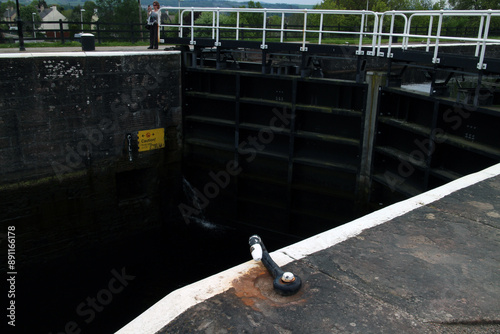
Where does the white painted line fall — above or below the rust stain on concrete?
above

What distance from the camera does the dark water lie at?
8.54 m

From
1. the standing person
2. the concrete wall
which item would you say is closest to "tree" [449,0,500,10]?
the standing person

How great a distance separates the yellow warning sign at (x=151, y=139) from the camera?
32.7 feet

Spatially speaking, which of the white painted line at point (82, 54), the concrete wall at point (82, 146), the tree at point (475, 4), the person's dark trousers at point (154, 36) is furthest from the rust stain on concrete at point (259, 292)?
the tree at point (475, 4)

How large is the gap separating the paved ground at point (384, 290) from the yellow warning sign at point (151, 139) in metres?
7.03

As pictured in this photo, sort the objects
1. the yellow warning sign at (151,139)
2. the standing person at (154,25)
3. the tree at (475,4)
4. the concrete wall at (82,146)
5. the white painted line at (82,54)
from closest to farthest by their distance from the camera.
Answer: the white painted line at (82,54), the concrete wall at (82,146), the yellow warning sign at (151,139), the standing person at (154,25), the tree at (475,4)

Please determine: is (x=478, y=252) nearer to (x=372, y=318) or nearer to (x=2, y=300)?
(x=372, y=318)

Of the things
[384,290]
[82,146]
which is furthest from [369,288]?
[82,146]

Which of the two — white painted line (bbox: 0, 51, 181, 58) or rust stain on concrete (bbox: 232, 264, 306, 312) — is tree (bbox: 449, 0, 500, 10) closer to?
white painted line (bbox: 0, 51, 181, 58)

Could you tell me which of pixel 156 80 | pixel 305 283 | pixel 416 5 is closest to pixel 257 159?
pixel 156 80

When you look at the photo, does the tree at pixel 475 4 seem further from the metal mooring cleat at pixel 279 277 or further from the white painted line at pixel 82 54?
the metal mooring cleat at pixel 279 277

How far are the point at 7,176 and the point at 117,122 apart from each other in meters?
2.26

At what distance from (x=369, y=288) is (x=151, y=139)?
7766 millimetres

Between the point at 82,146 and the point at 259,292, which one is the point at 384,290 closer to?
the point at 259,292
